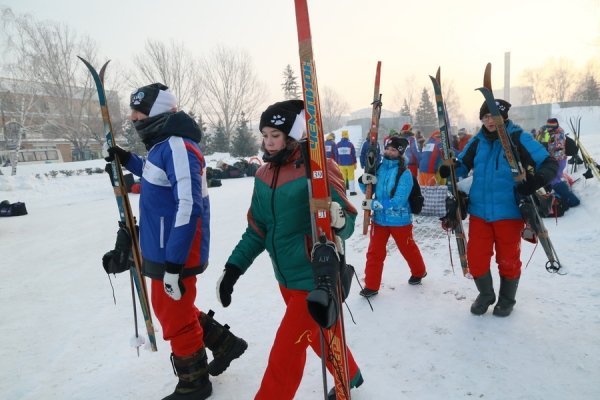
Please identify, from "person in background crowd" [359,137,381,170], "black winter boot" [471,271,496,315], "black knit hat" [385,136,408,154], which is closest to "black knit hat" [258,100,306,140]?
"black knit hat" [385,136,408,154]

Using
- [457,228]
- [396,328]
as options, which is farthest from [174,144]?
[457,228]

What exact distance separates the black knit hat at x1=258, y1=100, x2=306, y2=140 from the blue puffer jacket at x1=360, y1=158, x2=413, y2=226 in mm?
2011

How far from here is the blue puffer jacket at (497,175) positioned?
2.96 meters

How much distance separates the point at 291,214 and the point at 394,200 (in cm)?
205

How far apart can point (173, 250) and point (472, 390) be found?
2.09 m

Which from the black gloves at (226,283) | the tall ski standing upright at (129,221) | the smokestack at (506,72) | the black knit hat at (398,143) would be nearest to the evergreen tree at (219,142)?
the black knit hat at (398,143)

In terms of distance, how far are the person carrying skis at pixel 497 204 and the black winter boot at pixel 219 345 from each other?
2.16 meters

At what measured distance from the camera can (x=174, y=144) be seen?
2.22m

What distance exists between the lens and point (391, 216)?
3750mm

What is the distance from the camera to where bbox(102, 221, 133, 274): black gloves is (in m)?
2.59

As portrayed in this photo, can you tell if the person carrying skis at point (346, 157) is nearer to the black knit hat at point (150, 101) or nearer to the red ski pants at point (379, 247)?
the red ski pants at point (379, 247)

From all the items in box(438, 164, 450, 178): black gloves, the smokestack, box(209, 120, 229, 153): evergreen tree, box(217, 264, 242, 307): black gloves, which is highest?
the smokestack

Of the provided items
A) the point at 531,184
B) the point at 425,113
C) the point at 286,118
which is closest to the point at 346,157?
the point at 531,184

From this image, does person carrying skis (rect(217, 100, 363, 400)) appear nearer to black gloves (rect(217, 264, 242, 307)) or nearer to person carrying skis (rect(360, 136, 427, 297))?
black gloves (rect(217, 264, 242, 307))
